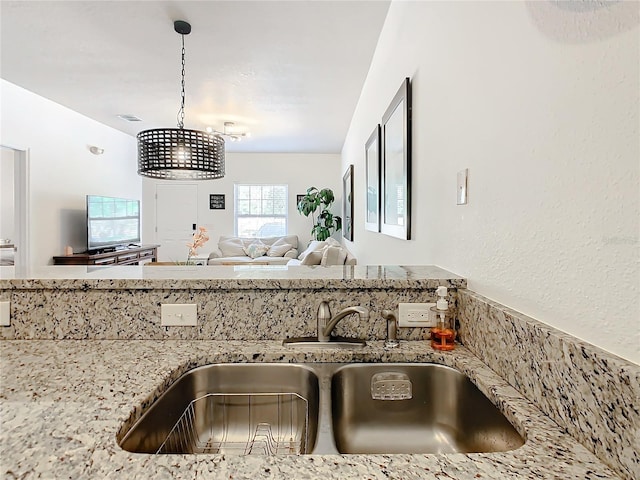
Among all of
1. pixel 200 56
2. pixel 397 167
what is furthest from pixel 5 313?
pixel 200 56

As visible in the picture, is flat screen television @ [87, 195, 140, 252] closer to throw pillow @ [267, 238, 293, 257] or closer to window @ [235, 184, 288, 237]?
window @ [235, 184, 288, 237]

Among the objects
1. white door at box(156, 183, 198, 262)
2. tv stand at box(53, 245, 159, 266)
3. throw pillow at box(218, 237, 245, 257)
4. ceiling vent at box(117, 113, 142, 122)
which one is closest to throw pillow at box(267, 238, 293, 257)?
throw pillow at box(218, 237, 245, 257)

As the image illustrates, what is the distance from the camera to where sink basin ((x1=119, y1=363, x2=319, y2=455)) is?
96cm

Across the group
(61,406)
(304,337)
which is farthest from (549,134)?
(61,406)

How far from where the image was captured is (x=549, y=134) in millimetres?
771

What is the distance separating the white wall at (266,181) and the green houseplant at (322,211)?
0.48 m

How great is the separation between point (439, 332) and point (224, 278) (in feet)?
2.26

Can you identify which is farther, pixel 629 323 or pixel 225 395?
pixel 225 395

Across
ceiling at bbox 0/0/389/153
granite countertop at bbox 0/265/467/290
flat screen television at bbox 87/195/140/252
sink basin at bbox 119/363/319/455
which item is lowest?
sink basin at bbox 119/363/319/455

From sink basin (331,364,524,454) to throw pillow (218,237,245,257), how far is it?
6124mm

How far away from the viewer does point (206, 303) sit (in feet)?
3.80

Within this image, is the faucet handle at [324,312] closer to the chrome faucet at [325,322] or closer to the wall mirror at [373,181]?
the chrome faucet at [325,322]

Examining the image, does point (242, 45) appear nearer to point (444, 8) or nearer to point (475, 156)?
point (444, 8)

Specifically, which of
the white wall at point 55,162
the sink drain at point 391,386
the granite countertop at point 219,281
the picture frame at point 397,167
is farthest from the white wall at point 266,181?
the sink drain at point 391,386
